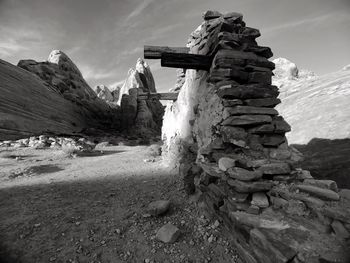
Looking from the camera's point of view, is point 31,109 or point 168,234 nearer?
point 168,234

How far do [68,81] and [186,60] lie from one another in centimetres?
2719

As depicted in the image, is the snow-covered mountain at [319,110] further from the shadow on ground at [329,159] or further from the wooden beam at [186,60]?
the wooden beam at [186,60]

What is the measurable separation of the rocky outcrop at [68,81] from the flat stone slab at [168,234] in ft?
81.8

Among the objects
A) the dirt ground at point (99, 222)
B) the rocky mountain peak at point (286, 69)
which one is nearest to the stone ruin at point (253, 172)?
the dirt ground at point (99, 222)

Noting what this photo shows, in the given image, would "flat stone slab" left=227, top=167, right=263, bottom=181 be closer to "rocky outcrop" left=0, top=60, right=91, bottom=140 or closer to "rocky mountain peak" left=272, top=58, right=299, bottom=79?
"rocky mountain peak" left=272, top=58, right=299, bottom=79

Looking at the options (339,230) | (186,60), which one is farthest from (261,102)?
(339,230)

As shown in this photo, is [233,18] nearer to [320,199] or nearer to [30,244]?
[320,199]

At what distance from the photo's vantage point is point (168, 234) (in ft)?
10.4

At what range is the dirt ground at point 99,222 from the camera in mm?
2861

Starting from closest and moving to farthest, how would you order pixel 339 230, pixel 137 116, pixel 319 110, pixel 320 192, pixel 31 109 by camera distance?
pixel 339 230 → pixel 320 192 → pixel 319 110 → pixel 31 109 → pixel 137 116

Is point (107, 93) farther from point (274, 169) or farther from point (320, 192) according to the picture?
point (320, 192)

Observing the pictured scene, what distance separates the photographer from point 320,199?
2475mm

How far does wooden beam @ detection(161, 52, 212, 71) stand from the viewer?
4449 mm

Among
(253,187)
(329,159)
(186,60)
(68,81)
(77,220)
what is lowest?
(77,220)
